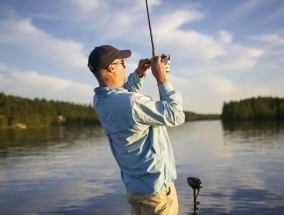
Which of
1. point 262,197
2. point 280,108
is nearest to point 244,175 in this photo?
point 262,197

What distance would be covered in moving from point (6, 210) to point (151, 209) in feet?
31.9

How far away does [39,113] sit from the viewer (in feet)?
488

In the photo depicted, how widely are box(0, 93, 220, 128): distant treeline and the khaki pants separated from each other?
12689cm

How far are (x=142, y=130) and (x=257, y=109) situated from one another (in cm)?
12465

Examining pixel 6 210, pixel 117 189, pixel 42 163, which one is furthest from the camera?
pixel 42 163

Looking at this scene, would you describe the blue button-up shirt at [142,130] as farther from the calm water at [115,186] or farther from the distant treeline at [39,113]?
the distant treeline at [39,113]

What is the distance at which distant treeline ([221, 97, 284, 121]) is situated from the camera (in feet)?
394

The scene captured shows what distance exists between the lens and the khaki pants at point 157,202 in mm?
3896

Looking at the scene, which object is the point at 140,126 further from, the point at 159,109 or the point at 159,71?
the point at 159,71

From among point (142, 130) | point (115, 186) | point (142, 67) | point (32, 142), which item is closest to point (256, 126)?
point (32, 142)

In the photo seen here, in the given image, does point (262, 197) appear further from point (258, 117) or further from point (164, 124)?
point (258, 117)

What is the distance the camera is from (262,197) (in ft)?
42.4

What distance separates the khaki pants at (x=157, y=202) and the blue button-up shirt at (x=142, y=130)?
70mm

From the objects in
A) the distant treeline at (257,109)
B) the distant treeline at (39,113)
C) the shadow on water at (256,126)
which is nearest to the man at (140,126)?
the shadow on water at (256,126)
